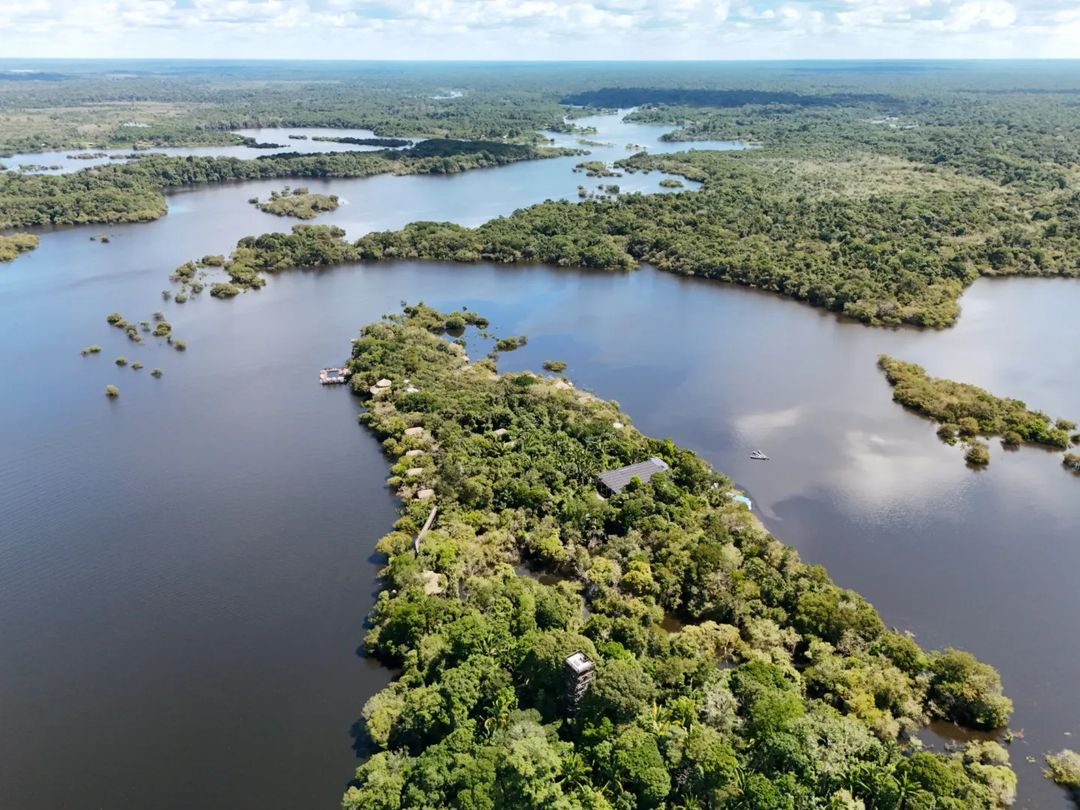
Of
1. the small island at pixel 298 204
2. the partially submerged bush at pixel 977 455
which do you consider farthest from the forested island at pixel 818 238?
the small island at pixel 298 204

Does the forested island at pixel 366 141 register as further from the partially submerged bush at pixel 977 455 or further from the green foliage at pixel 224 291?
the partially submerged bush at pixel 977 455

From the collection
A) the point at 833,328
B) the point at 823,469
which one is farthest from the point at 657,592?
the point at 833,328

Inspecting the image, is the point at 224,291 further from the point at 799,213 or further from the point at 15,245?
the point at 799,213

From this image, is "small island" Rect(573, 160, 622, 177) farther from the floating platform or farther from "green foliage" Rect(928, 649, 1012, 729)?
"green foliage" Rect(928, 649, 1012, 729)

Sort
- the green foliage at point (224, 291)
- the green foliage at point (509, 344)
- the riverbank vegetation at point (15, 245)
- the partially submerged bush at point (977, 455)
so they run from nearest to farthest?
the partially submerged bush at point (977, 455)
the green foliage at point (509, 344)
the green foliage at point (224, 291)
the riverbank vegetation at point (15, 245)

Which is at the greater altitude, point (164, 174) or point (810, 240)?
point (164, 174)

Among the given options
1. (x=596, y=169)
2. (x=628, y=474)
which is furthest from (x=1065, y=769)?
(x=596, y=169)

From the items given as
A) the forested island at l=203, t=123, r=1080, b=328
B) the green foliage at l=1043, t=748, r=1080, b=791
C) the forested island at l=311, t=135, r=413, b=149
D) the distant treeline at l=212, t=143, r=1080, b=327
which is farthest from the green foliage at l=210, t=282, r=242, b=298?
the forested island at l=311, t=135, r=413, b=149
